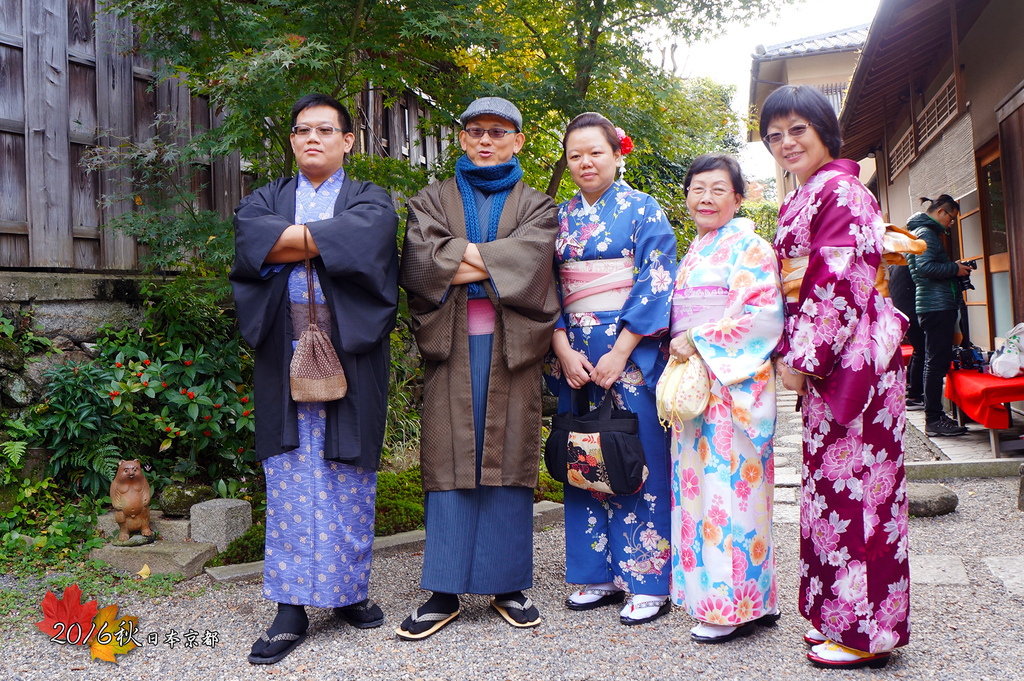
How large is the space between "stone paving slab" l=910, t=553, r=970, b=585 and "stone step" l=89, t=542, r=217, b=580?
3.72 metres

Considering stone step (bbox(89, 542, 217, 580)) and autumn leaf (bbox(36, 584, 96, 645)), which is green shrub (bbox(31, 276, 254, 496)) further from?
autumn leaf (bbox(36, 584, 96, 645))

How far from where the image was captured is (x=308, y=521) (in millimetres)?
3055

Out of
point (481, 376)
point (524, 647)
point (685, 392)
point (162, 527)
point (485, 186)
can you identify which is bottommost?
point (524, 647)

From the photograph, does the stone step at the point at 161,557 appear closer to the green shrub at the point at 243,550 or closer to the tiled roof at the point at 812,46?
the green shrub at the point at 243,550

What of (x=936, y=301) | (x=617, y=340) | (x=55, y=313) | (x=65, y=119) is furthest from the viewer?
(x=936, y=301)

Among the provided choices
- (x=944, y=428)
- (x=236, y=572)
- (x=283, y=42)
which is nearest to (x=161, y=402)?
(x=236, y=572)

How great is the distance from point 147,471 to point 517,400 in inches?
108

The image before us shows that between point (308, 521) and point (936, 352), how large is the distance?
6.44 metres

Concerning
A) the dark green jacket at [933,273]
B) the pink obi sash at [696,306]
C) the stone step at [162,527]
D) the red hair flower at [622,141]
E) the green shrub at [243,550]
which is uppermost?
the red hair flower at [622,141]

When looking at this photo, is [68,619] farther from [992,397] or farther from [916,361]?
[916,361]

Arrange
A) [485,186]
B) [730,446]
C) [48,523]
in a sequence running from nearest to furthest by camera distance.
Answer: [730,446] → [485,186] → [48,523]

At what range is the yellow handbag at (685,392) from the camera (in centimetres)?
297

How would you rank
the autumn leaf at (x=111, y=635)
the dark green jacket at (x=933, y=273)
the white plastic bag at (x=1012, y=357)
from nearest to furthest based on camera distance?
1. the autumn leaf at (x=111, y=635)
2. the white plastic bag at (x=1012, y=357)
3. the dark green jacket at (x=933, y=273)

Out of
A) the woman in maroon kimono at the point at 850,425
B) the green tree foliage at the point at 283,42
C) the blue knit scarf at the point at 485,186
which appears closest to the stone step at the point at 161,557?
the green tree foliage at the point at 283,42
